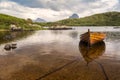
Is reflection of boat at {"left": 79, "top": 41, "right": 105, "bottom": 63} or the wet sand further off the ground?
reflection of boat at {"left": 79, "top": 41, "right": 105, "bottom": 63}

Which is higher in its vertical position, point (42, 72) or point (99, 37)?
point (99, 37)

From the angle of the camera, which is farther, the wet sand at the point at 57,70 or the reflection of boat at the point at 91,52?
the reflection of boat at the point at 91,52

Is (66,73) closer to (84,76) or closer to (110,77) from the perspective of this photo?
(84,76)

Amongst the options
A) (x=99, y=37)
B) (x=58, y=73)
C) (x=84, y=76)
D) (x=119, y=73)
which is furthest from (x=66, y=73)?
(x=99, y=37)

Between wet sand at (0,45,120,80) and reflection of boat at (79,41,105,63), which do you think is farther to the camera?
reflection of boat at (79,41,105,63)

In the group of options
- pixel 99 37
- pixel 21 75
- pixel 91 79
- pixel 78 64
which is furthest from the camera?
pixel 99 37

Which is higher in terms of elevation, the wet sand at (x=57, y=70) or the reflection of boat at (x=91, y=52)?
the reflection of boat at (x=91, y=52)

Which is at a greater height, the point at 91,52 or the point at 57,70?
the point at 91,52

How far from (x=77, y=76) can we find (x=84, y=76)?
0.65 m

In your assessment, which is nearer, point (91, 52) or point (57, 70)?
point (57, 70)

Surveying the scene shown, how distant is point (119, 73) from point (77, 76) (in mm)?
4261

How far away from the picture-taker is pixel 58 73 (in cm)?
1595

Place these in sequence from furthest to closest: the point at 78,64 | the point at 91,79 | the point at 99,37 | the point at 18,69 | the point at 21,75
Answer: the point at 99,37, the point at 78,64, the point at 18,69, the point at 21,75, the point at 91,79

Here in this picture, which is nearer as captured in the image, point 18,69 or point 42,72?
point 42,72
